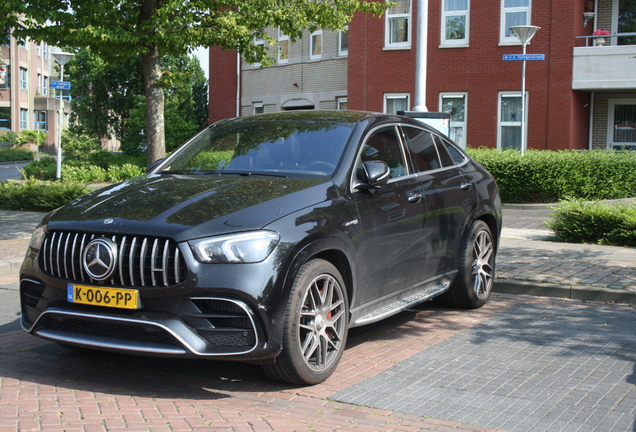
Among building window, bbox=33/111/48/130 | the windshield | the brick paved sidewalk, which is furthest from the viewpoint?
building window, bbox=33/111/48/130

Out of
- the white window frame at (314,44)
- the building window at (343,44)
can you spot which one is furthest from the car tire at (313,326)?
the white window frame at (314,44)

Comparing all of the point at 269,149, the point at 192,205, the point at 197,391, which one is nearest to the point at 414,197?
the point at 269,149

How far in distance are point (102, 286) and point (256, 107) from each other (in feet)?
88.0

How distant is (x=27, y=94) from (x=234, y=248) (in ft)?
254

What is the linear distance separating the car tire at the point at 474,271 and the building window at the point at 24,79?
7439cm

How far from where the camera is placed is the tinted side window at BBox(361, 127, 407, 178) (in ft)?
18.9

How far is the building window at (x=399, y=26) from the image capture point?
81.6 ft

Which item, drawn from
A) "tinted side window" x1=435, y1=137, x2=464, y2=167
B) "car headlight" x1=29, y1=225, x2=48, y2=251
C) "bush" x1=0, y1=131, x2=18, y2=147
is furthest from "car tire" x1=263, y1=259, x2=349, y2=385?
"bush" x1=0, y1=131, x2=18, y2=147

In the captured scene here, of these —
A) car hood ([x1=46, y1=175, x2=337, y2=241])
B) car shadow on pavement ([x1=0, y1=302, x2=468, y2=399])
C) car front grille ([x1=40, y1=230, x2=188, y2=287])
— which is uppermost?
A: car hood ([x1=46, y1=175, x2=337, y2=241])

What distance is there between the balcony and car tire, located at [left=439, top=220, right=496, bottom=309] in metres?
16.8

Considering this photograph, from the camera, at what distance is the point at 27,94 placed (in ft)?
247

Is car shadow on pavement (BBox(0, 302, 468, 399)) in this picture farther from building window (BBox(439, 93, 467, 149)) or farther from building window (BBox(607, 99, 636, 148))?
building window (BBox(607, 99, 636, 148))

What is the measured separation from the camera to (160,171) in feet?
19.8

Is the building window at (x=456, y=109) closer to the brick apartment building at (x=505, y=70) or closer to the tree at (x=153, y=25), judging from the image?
the brick apartment building at (x=505, y=70)
